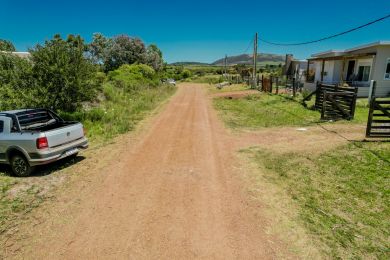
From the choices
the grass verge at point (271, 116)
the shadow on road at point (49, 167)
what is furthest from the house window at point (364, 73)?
the shadow on road at point (49, 167)

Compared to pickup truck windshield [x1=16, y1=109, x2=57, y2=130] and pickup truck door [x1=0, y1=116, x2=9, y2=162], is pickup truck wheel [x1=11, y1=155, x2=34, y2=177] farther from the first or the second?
pickup truck windshield [x1=16, y1=109, x2=57, y2=130]

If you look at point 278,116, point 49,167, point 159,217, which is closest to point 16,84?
point 49,167

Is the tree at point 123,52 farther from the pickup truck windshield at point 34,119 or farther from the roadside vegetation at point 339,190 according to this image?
the roadside vegetation at point 339,190

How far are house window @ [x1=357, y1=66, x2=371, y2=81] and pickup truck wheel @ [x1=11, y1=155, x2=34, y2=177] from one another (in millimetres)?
26839

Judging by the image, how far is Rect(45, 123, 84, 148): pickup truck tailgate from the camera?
7.12 m

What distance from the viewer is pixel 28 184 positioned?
6801 mm

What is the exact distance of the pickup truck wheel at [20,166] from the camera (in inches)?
283

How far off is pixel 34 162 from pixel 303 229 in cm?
638

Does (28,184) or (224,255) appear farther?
(28,184)

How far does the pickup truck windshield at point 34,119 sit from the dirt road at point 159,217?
7.76ft

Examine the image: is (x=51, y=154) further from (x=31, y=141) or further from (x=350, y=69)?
(x=350, y=69)

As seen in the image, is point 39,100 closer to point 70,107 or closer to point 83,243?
point 70,107

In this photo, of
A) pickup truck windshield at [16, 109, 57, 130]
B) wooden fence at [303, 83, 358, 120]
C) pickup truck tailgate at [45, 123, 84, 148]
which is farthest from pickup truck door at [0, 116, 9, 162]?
wooden fence at [303, 83, 358, 120]

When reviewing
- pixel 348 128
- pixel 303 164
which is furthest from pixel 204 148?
pixel 348 128
